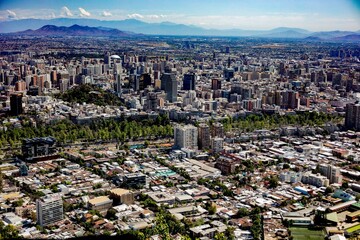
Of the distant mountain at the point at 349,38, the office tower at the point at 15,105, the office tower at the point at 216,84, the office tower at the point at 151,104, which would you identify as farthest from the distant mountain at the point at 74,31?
the distant mountain at the point at 349,38

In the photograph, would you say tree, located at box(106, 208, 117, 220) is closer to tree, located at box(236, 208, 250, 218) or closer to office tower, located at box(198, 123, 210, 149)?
tree, located at box(236, 208, 250, 218)

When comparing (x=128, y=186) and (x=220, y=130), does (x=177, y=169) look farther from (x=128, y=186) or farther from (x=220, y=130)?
(x=220, y=130)

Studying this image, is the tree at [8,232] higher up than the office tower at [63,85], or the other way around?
the office tower at [63,85]

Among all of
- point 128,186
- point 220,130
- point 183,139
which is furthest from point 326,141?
point 128,186

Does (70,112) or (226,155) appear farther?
(70,112)

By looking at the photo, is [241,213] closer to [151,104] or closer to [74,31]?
[151,104]

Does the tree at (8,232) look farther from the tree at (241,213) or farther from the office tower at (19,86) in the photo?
the office tower at (19,86)
